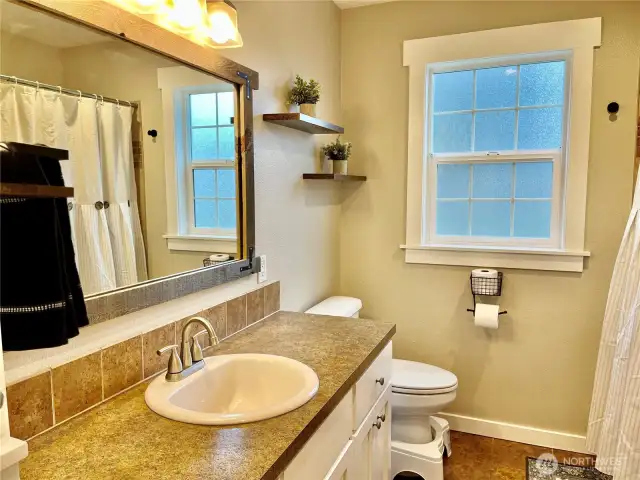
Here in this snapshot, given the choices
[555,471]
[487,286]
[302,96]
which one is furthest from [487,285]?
[302,96]

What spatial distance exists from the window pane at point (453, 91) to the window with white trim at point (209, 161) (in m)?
1.40

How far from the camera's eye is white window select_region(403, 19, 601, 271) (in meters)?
2.38

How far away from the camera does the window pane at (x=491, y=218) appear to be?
2611mm

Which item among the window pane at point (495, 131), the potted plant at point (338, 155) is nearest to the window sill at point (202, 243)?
the potted plant at point (338, 155)

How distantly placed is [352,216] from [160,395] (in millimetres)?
1886

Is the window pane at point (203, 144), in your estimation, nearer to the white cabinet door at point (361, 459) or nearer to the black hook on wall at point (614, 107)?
the white cabinet door at point (361, 459)

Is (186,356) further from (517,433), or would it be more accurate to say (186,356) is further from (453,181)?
(517,433)

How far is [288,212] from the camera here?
2.24 meters

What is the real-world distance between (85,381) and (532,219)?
7.45 feet

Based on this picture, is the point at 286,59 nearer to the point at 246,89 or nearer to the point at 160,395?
the point at 246,89

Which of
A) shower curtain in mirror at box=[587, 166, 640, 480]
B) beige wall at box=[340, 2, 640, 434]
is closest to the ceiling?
beige wall at box=[340, 2, 640, 434]

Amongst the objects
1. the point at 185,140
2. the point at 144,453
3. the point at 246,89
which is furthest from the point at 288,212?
the point at 144,453

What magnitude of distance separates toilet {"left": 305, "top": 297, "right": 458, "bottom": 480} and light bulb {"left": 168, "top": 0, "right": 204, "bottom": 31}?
1451 millimetres

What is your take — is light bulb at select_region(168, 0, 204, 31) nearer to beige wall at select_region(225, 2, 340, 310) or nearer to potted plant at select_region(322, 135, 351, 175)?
beige wall at select_region(225, 2, 340, 310)
